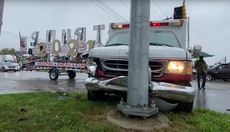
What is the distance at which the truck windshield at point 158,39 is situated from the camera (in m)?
3.95

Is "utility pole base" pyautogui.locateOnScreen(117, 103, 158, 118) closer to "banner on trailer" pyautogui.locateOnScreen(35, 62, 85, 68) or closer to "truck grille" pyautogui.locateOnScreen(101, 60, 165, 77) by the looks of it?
"truck grille" pyautogui.locateOnScreen(101, 60, 165, 77)

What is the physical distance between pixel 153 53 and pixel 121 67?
71 centimetres

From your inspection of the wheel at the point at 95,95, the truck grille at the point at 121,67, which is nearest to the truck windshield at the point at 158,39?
the truck grille at the point at 121,67

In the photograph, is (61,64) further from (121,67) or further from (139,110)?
(139,110)

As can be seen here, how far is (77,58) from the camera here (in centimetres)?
1145

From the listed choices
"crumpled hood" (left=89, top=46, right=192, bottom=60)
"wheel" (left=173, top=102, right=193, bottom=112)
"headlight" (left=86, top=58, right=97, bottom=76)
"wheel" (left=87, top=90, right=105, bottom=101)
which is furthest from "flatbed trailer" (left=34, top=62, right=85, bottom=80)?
"wheel" (left=173, top=102, right=193, bottom=112)

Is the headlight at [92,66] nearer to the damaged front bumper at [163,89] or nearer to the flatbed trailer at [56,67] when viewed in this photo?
the damaged front bumper at [163,89]

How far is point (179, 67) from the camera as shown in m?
3.03

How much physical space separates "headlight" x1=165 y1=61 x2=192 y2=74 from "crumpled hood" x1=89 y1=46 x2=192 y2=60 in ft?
0.33

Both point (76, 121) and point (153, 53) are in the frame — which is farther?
point (153, 53)

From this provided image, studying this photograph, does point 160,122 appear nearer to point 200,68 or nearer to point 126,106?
point 126,106

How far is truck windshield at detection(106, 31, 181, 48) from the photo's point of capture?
3.95m

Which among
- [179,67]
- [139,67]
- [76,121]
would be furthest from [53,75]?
Answer: [179,67]

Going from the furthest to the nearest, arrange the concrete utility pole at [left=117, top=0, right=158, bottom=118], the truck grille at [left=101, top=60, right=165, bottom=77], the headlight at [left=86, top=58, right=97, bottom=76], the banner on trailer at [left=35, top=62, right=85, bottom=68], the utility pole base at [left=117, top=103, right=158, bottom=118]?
the banner on trailer at [left=35, top=62, right=85, bottom=68] → the headlight at [left=86, top=58, right=97, bottom=76] → the truck grille at [left=101, top=60, right=165, bottom=77] → the concrete utility pole at [left=117, top=0, right=158, bottom=118] → the utility pole base at [left=117, top=103, right=158, bottom=118]
